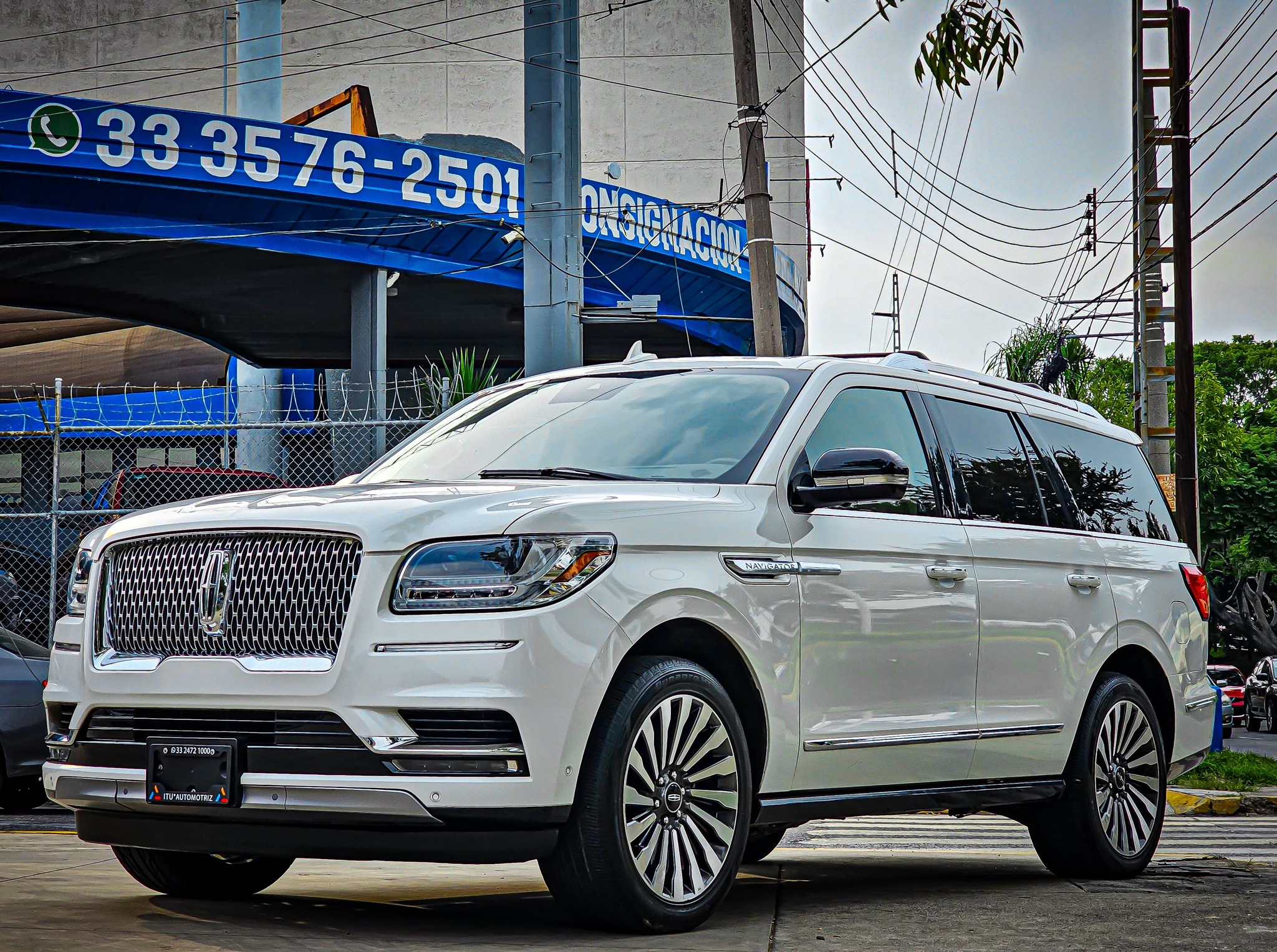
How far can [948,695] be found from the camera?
6219 millimetres

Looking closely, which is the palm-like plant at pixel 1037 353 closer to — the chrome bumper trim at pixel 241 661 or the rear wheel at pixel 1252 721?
the rear wheel at pixel 1252 721

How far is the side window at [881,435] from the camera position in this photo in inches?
241

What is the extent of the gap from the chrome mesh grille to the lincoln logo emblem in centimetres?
1

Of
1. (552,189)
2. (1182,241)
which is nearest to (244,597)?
(552,189)

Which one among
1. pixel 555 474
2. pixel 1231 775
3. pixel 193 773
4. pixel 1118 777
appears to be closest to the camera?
pixel 193 773

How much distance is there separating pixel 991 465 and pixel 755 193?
33.0 feet

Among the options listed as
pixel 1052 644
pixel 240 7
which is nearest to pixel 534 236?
pixel 1052 644

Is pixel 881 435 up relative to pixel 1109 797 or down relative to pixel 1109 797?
up

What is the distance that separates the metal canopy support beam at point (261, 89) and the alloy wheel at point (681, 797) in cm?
2546

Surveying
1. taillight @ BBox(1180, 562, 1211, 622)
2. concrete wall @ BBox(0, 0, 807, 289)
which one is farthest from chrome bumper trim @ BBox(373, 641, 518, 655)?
concrete wall @ BBox(0, 0, 807, 289)

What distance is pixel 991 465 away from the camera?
701 centimetres

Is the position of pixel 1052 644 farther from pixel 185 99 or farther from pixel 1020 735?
pixel 185 99

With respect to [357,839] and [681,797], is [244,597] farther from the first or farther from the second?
[681,797]

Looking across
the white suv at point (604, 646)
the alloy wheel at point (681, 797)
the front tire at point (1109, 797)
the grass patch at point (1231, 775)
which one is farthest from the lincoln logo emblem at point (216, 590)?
the grass patch at point (1231, 775)
